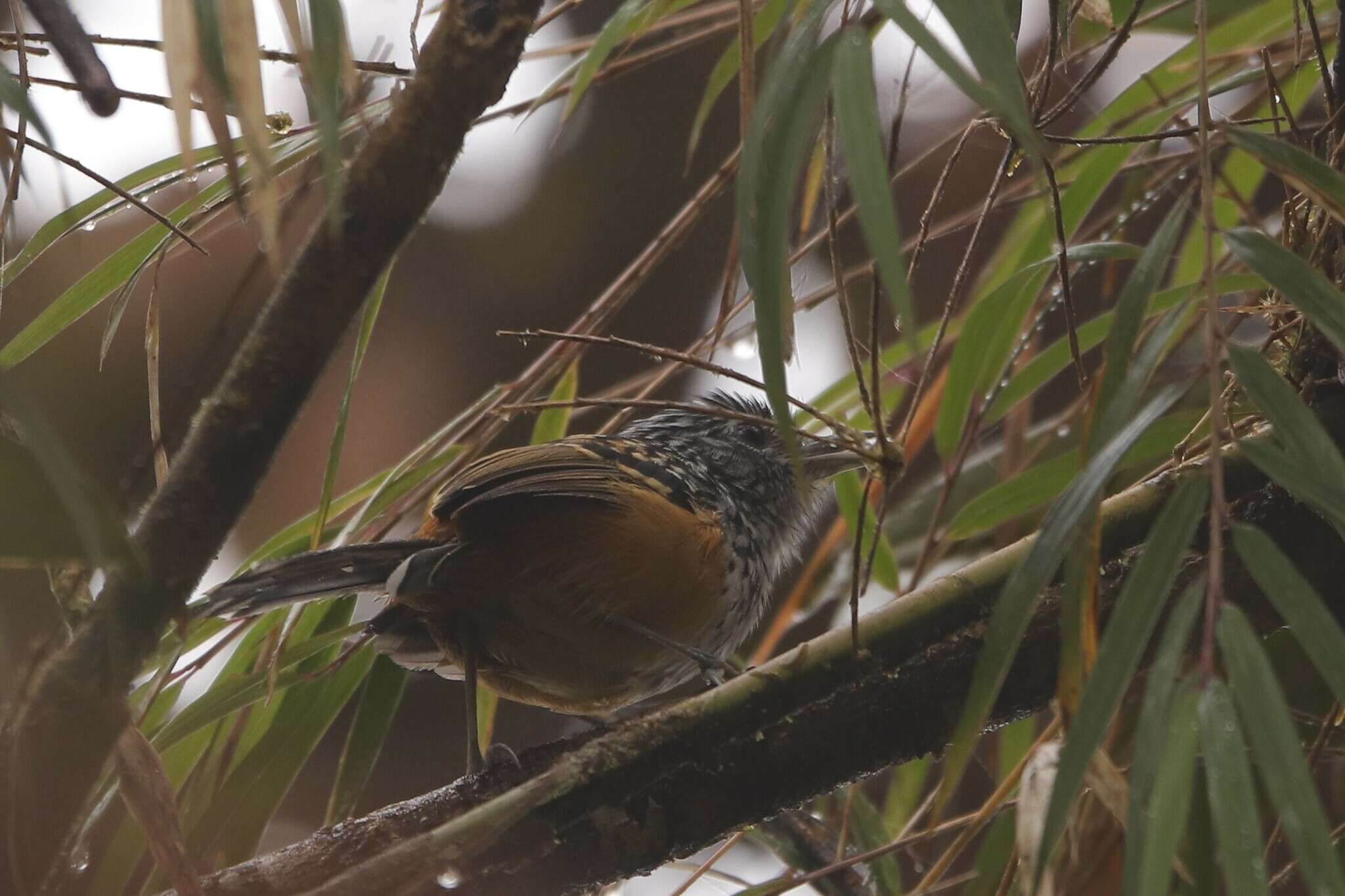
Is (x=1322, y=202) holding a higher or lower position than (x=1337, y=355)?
higher

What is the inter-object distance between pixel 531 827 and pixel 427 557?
642 mm

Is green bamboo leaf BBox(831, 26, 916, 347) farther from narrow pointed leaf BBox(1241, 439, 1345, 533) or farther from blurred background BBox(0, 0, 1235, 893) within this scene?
blurred background BBox(0, 0, 1235, 893)

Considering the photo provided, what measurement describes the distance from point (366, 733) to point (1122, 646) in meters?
1.37

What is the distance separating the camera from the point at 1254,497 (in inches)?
57.6

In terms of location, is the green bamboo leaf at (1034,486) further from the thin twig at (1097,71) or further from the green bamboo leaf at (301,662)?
the green bamboo leaf at (301,662)

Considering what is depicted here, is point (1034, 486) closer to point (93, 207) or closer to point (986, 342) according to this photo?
point (986, 342)

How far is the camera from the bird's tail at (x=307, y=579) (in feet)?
5.80

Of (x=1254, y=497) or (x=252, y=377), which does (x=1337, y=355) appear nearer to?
(x=1254, y=497)

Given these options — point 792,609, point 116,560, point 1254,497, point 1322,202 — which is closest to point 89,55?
point 116,560

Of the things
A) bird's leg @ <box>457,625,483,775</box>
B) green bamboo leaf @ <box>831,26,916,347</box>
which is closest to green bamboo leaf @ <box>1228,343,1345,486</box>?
green bamboo leaf @ <box>831,26,916,347</box>

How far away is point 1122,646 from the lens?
0.98m

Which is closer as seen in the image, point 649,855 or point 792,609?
point 649,855

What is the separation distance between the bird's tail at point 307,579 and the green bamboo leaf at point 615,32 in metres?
0.73

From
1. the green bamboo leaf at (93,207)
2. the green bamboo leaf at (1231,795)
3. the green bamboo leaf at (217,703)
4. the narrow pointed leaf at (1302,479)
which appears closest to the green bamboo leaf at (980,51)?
the narrow pointed leaf at (1302,479)
